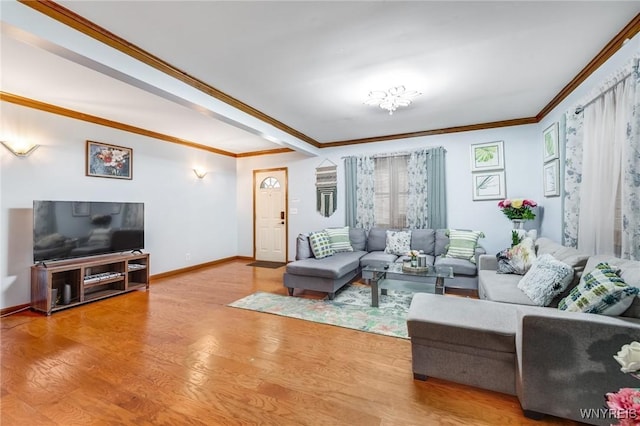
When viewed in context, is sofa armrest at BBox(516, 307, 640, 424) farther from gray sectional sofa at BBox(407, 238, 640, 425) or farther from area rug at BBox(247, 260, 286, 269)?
area rug at BBox(247, 260, 286, 269)

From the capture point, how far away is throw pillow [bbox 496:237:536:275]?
3047 mm

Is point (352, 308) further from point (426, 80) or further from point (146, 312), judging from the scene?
point (426, 80)

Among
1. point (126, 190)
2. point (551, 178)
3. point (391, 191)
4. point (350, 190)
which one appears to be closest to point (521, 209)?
point (551, 178)

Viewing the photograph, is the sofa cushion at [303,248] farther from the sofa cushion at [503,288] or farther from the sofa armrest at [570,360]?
the sofa armrest at [570,360]

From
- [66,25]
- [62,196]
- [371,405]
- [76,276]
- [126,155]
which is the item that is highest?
[66,25]

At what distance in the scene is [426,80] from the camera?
296 centimetres

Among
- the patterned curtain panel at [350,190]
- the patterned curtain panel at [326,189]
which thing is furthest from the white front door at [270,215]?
the patterned curtain panel at [350,190]

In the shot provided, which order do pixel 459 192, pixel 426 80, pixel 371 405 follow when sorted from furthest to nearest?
pixel 459 192 → pixel 426 80 → pixel 371 405

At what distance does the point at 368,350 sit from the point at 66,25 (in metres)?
3.32

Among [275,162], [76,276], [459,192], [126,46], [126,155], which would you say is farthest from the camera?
[275,162]

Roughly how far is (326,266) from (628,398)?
3.02 metres

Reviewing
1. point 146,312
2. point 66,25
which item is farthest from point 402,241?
point 66,25

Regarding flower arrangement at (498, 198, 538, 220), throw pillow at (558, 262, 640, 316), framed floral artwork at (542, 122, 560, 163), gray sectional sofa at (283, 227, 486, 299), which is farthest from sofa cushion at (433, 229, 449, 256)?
throw pillow at (558, 262, 640, 316)

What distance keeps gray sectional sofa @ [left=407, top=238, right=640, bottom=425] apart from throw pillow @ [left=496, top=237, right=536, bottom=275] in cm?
79
